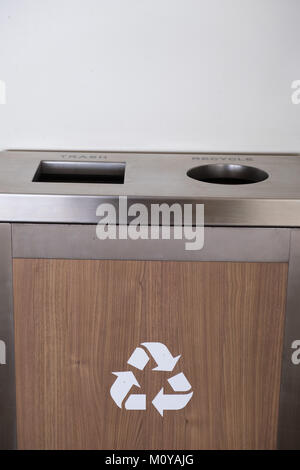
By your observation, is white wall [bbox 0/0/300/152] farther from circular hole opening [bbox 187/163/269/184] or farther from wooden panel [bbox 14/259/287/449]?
wooden panel [bbox 14/259/287/449]

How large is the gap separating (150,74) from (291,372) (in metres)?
0.82

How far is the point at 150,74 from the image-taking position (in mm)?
1581

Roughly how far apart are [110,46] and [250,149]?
0.45 m

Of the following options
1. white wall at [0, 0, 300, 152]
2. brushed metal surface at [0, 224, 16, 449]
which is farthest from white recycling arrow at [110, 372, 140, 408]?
white wall at [0, 0, 300, 152]

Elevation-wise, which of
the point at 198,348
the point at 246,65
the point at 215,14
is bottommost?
the point at 198,348

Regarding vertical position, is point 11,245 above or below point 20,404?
above

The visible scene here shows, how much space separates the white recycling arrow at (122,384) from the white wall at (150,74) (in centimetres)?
62

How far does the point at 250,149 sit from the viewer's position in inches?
64.2

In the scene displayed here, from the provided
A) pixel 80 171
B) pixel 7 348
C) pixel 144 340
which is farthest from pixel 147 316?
pixel 80 171

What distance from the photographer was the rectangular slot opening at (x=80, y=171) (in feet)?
4.93

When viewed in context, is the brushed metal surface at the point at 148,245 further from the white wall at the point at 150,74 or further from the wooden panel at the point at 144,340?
the white wall at the point at 150,74

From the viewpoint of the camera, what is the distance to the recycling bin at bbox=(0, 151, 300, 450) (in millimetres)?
1226
